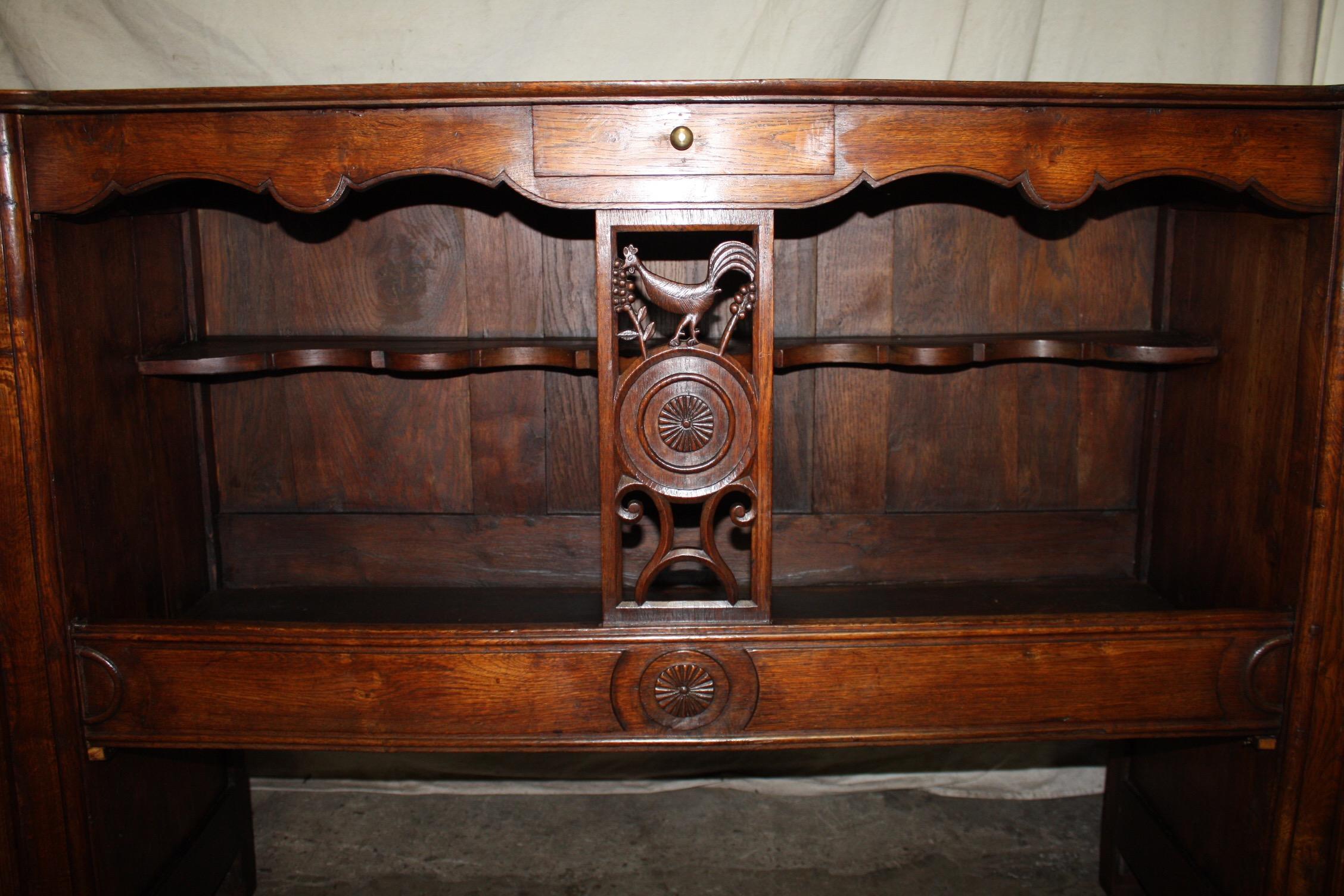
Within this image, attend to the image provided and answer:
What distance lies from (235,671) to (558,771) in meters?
1.09

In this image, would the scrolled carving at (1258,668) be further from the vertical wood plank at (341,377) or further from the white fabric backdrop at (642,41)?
the vertical wood plank at (341,377)

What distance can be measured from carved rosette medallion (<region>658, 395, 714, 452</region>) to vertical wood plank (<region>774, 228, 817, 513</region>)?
529 mm

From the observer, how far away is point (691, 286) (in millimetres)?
1642

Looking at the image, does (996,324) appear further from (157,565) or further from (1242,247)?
(157,565)

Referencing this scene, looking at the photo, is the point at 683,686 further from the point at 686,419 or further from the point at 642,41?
the point at 642,41

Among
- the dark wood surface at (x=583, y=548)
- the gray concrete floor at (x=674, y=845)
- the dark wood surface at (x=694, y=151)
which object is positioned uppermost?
the dark wood surface at (x=694, y=151)

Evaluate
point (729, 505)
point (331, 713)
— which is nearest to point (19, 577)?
point (331, 713)

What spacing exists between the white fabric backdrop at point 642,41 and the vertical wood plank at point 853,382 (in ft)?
1.18

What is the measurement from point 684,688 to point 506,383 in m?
0.77

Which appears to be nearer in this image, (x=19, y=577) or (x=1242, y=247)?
(x=19, y=577)

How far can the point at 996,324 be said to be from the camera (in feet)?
7.13

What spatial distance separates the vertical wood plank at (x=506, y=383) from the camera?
2.13 m

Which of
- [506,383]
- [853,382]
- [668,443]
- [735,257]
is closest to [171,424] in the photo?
[506,383]

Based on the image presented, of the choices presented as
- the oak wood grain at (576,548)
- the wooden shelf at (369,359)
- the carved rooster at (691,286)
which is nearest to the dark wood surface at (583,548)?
the oak wood grain at (576,548)
